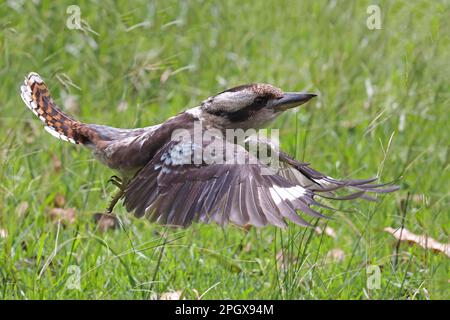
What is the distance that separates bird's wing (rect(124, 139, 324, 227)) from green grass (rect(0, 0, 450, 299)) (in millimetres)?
357

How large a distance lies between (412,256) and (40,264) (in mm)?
2067

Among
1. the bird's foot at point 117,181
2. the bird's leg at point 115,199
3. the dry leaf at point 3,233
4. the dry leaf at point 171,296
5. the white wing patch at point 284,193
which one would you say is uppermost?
the bird's foot at point 117,181

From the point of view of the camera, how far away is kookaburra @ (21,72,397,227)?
4.85 m

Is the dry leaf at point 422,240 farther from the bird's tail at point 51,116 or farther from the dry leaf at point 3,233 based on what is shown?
the dry leaf at point 3,233

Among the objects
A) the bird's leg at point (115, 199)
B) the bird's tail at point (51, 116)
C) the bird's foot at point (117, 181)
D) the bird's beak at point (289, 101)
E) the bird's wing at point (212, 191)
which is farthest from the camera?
the bird's tail at point (51, 116)

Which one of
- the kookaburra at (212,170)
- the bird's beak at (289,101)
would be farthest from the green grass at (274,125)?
the bird's beak at (289,101)

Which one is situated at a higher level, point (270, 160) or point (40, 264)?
point (270, 160)

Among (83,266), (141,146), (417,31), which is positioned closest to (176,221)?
(141,146)

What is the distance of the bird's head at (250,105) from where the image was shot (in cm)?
554

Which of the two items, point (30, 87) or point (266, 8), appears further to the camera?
point (266, 8)

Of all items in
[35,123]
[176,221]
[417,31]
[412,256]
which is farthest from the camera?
[417,31]

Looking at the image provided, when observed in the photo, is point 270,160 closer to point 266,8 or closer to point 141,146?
point 141,146
